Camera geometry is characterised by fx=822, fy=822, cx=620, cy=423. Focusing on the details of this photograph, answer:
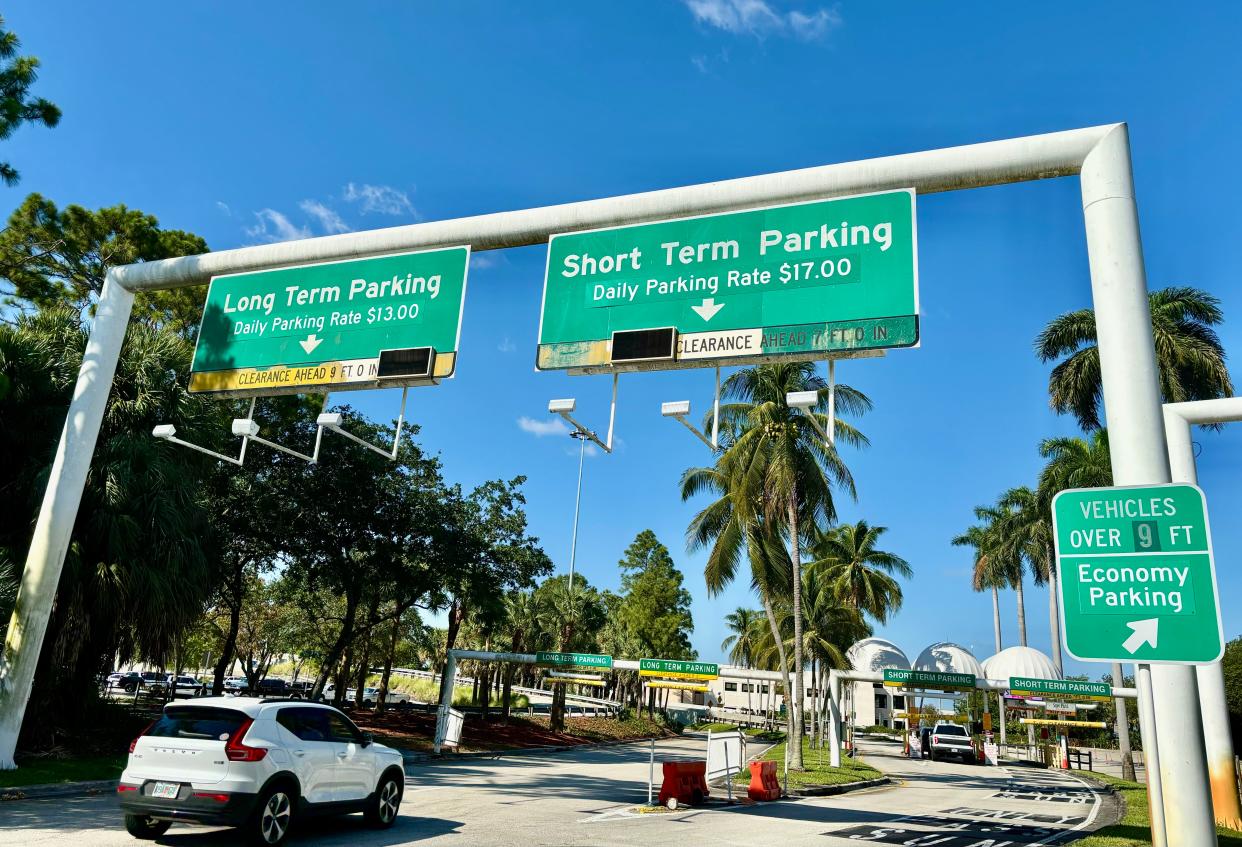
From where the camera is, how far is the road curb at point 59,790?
11188mm

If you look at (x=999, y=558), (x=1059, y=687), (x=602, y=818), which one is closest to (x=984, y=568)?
(x=999, y=558)

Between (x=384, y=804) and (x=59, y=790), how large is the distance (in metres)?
5.21

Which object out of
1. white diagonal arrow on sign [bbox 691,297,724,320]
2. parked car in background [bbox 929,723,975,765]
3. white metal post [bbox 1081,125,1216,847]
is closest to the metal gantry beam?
white metal post [bbox 1081,125,1216,847]

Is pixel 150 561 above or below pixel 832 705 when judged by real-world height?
above

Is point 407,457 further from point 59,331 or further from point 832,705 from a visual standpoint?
point 832,705

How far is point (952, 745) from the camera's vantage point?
41312 millimetres

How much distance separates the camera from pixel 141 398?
16.3m

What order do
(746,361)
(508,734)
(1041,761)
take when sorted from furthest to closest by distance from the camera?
1. (1041,761)
2. (508,734)
3. (746,361)

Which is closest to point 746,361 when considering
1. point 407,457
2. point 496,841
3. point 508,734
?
point 496,841

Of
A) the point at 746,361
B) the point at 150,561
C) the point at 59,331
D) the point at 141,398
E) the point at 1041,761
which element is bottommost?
the point at 1041,761

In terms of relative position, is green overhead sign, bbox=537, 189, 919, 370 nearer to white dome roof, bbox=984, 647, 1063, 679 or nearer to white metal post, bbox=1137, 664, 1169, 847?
white metal post, bbox=1137, 664, 1169, 847

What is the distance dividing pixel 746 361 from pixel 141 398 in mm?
13334

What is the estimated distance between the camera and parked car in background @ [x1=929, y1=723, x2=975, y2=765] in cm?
4116

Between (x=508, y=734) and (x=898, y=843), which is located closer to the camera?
(x=898, y=843)
